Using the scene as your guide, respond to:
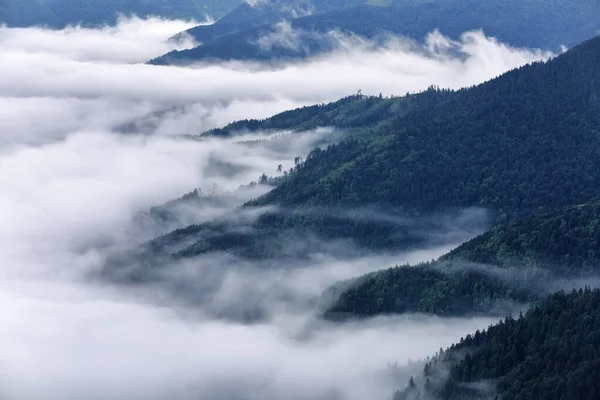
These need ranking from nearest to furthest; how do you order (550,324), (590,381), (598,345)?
1. (590,381)
2. (598,345)
3. (550,324)

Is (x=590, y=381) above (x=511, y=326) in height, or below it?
below

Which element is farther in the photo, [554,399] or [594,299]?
[594,299]

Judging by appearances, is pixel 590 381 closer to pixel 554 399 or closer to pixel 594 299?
pixel 554 399

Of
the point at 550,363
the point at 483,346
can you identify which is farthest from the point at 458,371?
the point at 550,363

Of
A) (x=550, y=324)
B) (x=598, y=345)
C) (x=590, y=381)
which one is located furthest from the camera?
(x=550, y=324)

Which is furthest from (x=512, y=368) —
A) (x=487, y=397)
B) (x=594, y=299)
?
(x=594, y=299)

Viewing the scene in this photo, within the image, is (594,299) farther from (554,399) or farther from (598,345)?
(554,399)
